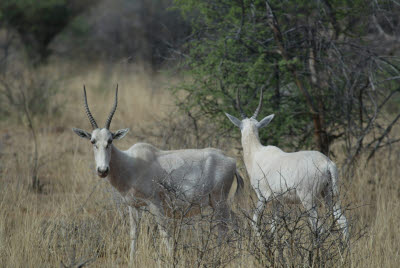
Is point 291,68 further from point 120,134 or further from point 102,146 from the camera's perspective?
point 102,146

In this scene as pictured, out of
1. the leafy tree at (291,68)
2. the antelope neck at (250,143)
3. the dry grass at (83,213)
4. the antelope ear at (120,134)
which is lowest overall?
the dry grass at (83,213)

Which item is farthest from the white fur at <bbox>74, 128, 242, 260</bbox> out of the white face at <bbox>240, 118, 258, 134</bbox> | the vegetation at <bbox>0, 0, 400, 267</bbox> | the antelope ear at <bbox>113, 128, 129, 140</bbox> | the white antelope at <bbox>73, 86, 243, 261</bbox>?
the white face at <bbox>240, 118, 258, 134</bbox>

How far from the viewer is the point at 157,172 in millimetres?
5695

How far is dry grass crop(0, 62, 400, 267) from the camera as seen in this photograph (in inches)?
187

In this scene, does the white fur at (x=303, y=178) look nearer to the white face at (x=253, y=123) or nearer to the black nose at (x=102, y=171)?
the white face at (x=253, y=123)

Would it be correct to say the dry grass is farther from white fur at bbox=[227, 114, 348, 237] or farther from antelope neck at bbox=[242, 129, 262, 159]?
antelope neck at bbox=[242, 129, 262, 159]

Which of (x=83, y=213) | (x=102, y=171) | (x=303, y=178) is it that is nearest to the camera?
(x=102, y=171)

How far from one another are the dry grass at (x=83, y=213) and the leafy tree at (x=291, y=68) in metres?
0.79

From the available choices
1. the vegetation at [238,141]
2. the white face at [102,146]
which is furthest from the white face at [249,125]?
the white face at [102,146]

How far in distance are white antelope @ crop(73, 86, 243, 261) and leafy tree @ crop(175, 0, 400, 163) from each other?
1.68 meters

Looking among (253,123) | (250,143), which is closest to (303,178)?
(250,143)

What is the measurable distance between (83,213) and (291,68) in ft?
10.9

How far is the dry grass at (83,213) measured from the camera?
4738mm

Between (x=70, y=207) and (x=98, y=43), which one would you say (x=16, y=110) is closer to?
(x=70, y=207)
